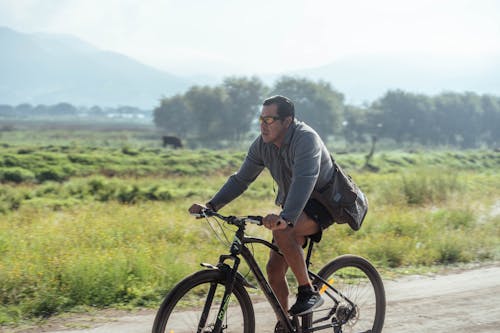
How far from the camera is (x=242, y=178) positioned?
14.1 ft

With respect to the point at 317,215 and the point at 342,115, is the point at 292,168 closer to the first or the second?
the point at 317,215

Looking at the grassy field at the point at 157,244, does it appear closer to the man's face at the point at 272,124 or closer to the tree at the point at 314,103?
the man's face at the point at 272,124

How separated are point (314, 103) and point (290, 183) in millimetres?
120826

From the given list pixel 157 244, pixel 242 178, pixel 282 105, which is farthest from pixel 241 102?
pixel 282 105

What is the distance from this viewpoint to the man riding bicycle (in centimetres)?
380

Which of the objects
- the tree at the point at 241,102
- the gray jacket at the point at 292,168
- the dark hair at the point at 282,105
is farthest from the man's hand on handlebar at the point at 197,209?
the tree at the point at 241,102

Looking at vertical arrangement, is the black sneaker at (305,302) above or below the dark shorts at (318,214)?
below

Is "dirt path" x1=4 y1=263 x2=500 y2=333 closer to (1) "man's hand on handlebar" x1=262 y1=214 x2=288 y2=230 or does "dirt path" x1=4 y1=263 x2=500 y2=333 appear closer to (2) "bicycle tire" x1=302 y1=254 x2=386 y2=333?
(2) "bicycle tire" x1=302 y1=254 x2=386 y2=333

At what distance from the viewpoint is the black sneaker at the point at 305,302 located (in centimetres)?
403

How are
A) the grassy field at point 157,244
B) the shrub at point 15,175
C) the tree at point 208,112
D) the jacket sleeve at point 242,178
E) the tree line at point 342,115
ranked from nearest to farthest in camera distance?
the jacket sleeve at point 242,178
the grassy field at point 157,244
the shrub at point 15,175
the tree line at point 342,115
the tree at point 208,112

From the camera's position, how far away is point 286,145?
401cm

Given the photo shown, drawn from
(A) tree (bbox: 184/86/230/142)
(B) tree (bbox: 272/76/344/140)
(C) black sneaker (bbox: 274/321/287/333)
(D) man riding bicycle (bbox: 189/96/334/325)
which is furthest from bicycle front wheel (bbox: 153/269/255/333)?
(B) tree (bbox: 272/76/344/140)

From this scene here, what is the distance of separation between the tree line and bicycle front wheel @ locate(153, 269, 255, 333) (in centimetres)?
10836

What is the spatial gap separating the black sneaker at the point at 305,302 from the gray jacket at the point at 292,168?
611 millimetres
